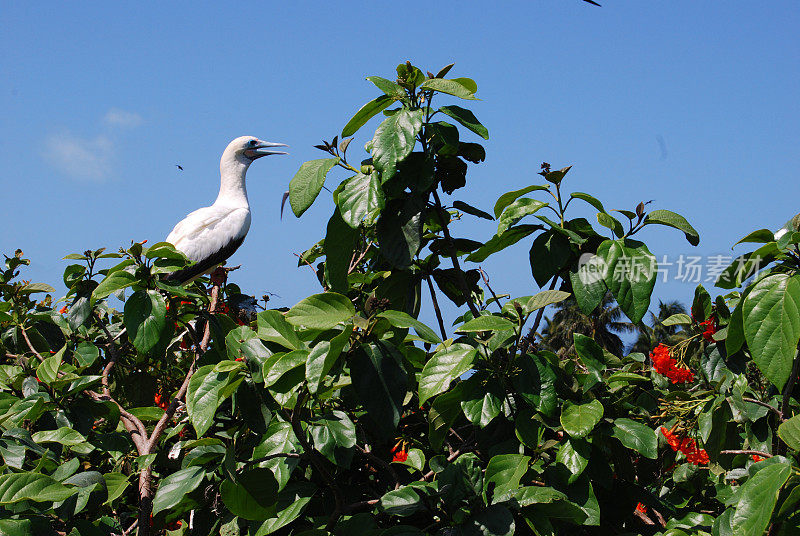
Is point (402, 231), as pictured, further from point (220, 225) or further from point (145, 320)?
point (220, 225)

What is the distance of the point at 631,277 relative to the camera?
1.43 m

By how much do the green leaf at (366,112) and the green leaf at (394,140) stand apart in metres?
0.10

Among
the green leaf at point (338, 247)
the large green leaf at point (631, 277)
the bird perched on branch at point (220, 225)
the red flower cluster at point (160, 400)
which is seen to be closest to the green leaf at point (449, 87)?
the green leaf at point (338, 247)

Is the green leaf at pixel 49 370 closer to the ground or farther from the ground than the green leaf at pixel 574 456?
farther from the ground

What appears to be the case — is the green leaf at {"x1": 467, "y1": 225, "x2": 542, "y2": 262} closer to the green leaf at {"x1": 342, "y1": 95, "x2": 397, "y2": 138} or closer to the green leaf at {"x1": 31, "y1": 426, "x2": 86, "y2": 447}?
the green leaf at {"x1": 342, "y1": 95, "x2": 397, "y2": 138}

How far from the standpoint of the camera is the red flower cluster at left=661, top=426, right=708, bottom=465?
74.2 inches

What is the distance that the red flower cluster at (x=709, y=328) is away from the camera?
1938 mm

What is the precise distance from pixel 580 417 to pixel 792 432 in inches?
15.8

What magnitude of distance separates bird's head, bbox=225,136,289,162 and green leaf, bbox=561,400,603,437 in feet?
15.6

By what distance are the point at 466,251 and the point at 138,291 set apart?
0.94m

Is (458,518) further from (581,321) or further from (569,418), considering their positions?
(581,321)

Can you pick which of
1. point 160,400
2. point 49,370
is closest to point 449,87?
point 49,370

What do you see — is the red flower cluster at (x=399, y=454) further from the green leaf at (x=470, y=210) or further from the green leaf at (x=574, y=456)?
the green leaf at (x=470, y=210)

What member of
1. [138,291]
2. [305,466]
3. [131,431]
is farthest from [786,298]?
[131,431]
